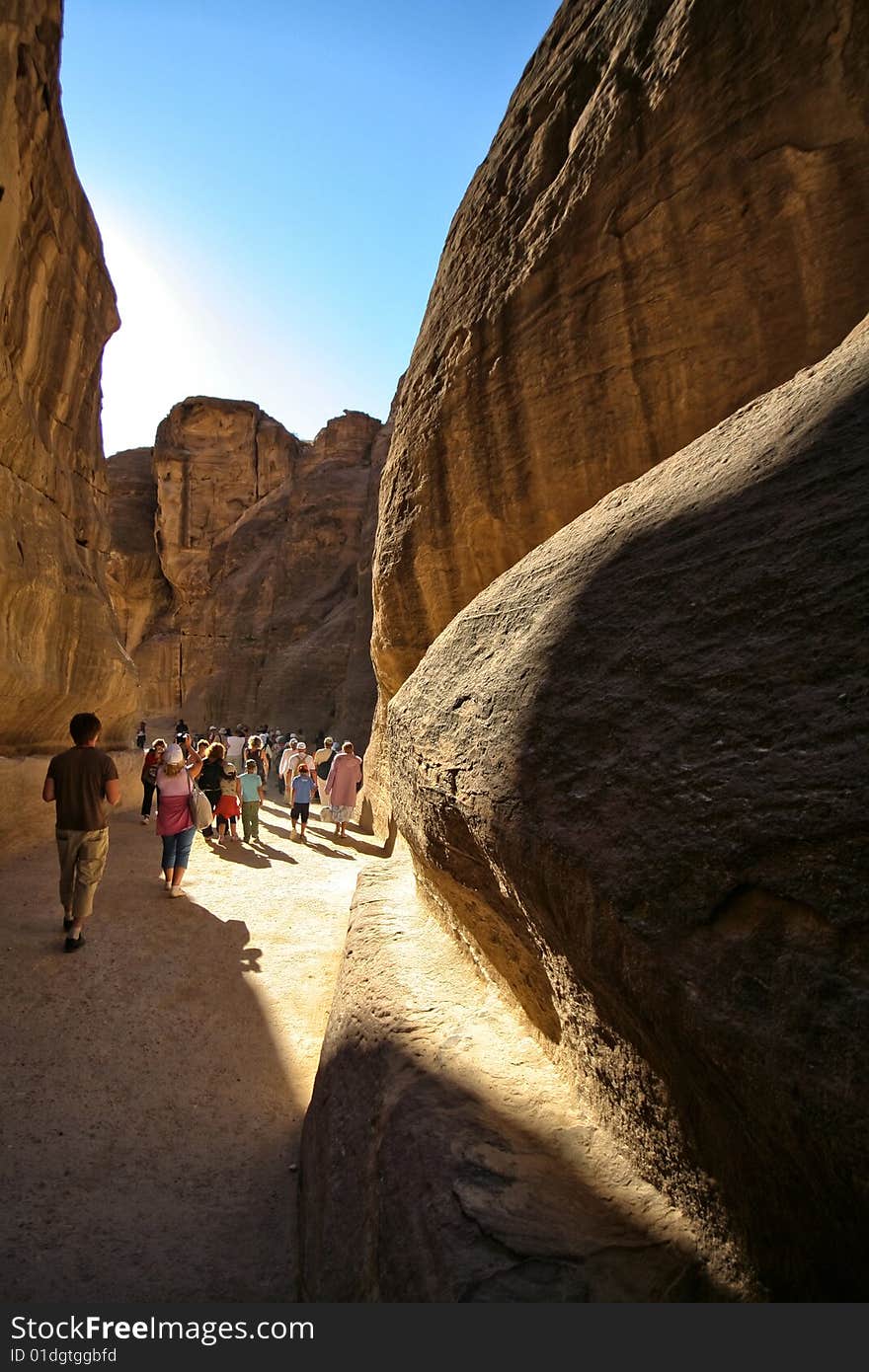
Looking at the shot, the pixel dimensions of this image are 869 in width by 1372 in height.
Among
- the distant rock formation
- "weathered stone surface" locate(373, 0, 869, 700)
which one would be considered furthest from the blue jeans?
the distant rock formation

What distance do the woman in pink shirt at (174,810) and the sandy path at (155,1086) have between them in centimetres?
38

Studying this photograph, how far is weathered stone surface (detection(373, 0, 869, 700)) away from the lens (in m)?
3.95

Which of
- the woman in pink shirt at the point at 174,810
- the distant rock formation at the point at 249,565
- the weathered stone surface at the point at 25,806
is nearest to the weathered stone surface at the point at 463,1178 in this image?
the woman in pink shirt at the point at 174,810

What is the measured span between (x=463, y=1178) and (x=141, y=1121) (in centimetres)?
215

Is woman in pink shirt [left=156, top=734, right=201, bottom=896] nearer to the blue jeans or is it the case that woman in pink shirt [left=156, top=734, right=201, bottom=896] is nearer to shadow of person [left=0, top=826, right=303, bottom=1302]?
the blue jeans

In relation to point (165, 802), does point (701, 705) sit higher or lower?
higher

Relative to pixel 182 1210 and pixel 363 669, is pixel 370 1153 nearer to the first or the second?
pixel 182 1210

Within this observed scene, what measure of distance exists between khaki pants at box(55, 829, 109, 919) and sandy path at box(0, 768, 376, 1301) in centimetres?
34

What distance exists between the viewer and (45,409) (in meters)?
8.51

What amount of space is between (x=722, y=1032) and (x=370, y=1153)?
1394 millimetres

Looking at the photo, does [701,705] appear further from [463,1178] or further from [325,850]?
[325,850]

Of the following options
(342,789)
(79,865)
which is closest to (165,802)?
(79,865)

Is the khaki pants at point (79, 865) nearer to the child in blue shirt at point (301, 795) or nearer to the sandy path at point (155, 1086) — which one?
the sandy path at point (155, 1086)

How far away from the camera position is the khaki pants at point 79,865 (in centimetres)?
453
